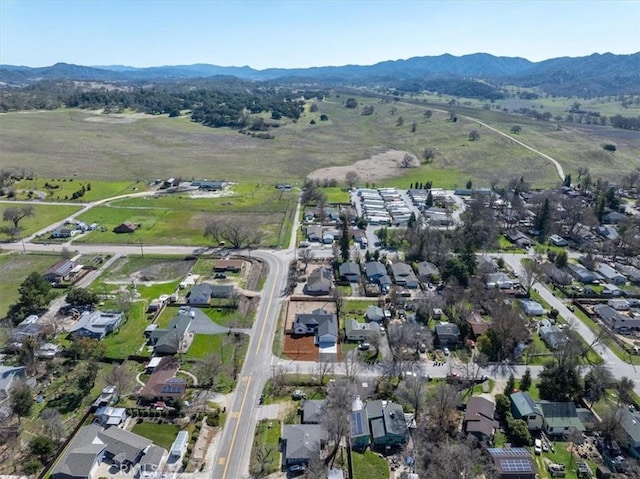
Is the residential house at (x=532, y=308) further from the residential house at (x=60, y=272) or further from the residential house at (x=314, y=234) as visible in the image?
the residential house at (x=60, y=272)

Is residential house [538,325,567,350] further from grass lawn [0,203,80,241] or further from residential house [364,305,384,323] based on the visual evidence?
grass lawn [0,203,80,241]

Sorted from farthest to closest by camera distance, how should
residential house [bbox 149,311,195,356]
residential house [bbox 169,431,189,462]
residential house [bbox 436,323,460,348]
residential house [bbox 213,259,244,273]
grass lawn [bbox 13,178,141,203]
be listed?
grass lawn [bbox 13,178,141,203]
residential house [bbox 213,259,244,273]
residential house [bbox 436,323,460,348]
residential house [bbox 149,311,195,356]
residential house [bbox 169,431,189,462]

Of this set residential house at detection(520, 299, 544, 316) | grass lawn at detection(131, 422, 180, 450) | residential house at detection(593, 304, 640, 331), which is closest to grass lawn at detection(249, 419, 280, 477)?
grass lawn at detection(131, 422, 180, 450)

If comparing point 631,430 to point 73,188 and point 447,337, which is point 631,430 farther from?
point 73,188

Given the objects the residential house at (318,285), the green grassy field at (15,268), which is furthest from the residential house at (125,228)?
the residential house at (318,285)

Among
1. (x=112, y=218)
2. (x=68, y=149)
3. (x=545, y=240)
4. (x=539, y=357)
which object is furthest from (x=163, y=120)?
(x=539, y=357)

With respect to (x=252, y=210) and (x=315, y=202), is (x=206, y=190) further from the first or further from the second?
(x=315, y=202)
